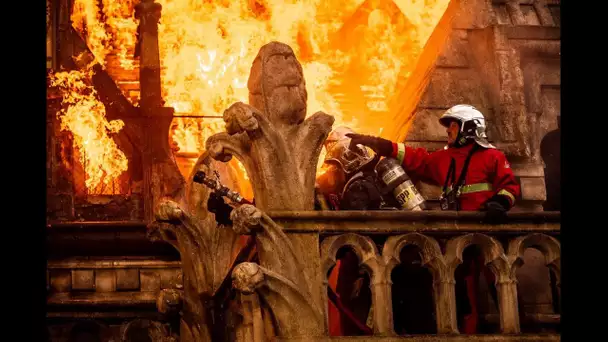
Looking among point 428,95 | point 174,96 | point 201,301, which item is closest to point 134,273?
point 201,301

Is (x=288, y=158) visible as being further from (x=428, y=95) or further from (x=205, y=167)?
(x=428, y=95)

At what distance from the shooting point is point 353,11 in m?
23.0

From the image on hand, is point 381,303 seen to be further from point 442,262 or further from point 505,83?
point 505,83

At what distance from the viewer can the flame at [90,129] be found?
24.5 meters

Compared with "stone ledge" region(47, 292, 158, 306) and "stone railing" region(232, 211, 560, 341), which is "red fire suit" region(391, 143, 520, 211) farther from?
"stone ledge" region(47, 292, 158, 306)

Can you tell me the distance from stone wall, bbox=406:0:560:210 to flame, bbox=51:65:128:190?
368 inches

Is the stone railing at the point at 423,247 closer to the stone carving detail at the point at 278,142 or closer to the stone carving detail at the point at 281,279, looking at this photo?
Answer: the stone carving detail at the point at 281,279

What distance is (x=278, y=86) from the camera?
13.2 meters

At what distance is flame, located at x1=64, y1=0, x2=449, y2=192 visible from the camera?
21797 mm

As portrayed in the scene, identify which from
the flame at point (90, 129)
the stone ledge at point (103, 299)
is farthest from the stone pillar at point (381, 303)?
the flame at point (90, 129)

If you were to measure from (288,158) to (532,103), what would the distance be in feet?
15.8

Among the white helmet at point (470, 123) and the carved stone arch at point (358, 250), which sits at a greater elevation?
the white helmet at point (470, 123)

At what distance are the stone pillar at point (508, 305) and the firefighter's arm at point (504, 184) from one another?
866 mm

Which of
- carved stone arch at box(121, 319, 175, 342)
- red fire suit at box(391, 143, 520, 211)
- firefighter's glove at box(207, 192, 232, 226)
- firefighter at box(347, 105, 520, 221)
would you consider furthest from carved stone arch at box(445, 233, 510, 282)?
carved stone arch at box(121, 319, 175, 342)
